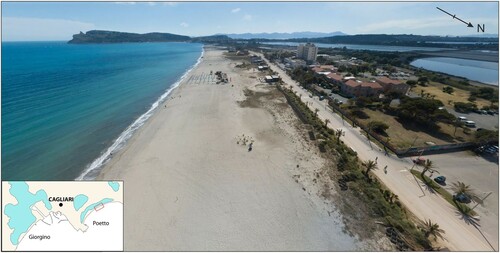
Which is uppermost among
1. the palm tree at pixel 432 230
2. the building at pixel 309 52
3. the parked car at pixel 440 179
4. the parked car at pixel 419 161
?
Answer: the building at pixel 309 52

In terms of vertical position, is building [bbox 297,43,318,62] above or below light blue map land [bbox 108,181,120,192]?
above

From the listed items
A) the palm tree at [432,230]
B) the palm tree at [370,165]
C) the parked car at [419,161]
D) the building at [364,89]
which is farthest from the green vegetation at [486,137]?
the building at [364,89]

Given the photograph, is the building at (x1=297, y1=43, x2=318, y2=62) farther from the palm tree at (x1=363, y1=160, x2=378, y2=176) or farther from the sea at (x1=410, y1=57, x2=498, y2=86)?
the palm tree at (x1=363, y1=160, x2=378, y2=176)

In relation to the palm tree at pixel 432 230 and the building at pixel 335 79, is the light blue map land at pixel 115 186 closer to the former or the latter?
the palm tree at pixel 432 230

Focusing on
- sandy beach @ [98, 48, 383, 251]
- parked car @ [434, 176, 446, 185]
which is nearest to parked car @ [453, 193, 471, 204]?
parked car @ [434, 176, 446, 185]

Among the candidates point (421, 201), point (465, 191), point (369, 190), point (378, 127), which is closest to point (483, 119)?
point (378, 127)
